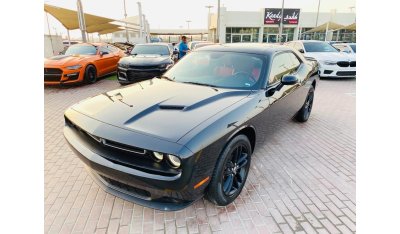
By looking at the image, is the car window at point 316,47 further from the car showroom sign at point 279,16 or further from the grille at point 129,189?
the car showroom sign at point 279,16

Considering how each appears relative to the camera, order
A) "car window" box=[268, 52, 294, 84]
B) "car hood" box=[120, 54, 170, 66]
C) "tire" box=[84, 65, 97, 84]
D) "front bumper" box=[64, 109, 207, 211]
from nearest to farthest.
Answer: "front bumper" box=[64, 109, 207, 211] → "car window" box=[268, 52, 294, 84] → "car hood" box=[120, 54, 170, 66] → "tire" box=[84, 65, 97, 84]

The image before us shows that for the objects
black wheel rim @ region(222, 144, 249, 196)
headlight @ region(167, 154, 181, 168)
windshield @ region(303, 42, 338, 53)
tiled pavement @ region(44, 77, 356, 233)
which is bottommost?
tiled pavement @ region(44, 77, 356, 233)

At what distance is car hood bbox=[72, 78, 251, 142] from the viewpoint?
211 cm

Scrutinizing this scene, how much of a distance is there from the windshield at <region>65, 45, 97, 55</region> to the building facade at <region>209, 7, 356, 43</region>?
87.4 ft

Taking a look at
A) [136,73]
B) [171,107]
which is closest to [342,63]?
[136,73]

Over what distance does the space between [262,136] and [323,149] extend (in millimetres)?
1540

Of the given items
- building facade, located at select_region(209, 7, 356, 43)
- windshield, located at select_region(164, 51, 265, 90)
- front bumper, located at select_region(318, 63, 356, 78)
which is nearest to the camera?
windshield, located at select_region(164, 51, 265, 90)

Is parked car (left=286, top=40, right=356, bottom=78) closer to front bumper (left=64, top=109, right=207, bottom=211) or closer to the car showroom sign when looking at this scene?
front bumper (left=64, top=109, right=207, bottom=211)

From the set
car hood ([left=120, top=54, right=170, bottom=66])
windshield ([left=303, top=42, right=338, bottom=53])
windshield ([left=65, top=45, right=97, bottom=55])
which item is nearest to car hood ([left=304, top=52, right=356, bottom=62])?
windshield ([left=303, top=42, right=338, bottom=53])

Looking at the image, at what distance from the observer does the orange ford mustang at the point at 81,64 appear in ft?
25.7

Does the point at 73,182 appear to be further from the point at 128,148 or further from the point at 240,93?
the point at 240,93

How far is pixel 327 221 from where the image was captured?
245 centimetres

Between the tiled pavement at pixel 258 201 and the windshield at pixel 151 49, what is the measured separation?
596cm

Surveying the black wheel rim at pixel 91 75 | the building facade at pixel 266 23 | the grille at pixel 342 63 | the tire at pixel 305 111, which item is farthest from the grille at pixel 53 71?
the building facade at pixel 266 23
